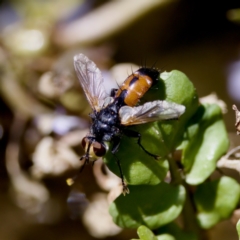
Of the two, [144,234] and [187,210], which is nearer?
[144,234]

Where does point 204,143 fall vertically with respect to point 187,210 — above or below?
above

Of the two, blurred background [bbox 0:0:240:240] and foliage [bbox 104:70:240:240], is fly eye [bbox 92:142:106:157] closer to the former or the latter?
foliage [bbox 104:70:240:240]

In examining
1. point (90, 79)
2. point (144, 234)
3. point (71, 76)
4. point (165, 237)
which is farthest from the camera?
point (71, 76)

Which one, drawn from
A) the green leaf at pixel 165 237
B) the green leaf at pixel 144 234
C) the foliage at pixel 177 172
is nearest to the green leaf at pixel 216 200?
the foliage at pixel 177 172

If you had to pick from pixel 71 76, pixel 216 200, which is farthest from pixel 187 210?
pixel 71 76

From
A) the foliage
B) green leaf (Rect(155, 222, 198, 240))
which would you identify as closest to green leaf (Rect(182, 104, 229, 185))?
the foliage

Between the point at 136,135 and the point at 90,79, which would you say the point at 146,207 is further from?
the point at 90,79

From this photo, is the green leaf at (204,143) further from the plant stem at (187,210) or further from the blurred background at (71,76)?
the blurred background at (71,76)
